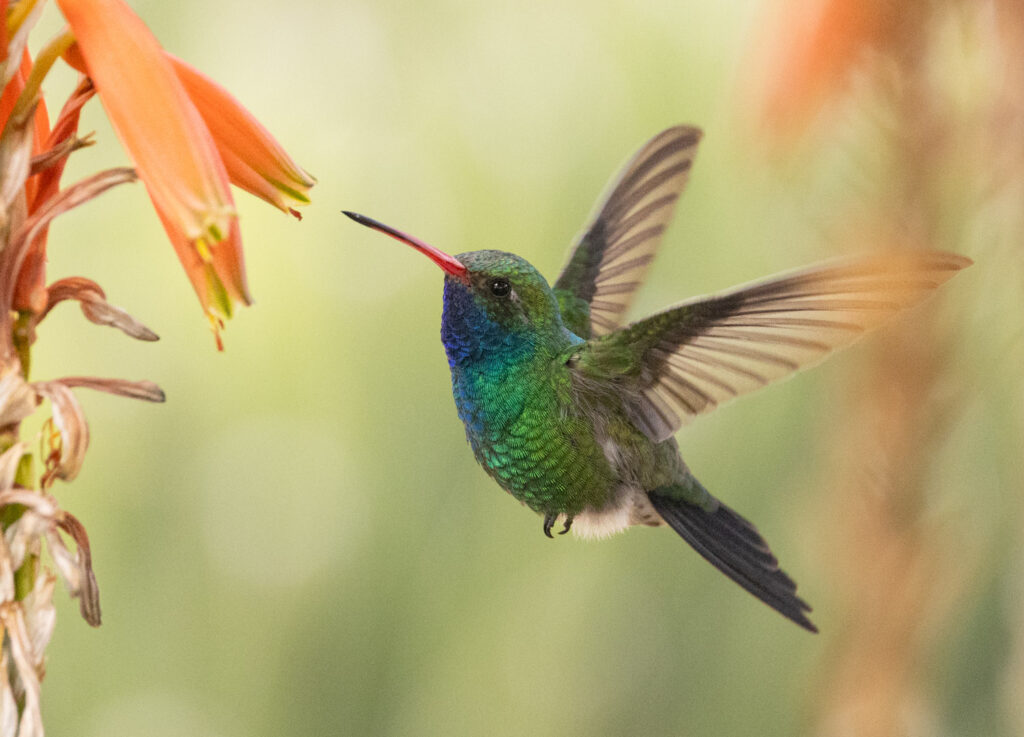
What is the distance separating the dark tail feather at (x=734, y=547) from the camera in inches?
58.6

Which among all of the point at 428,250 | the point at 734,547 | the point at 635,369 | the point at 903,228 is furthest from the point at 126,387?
the point at 903,228

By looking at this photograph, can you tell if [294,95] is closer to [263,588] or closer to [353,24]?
[353,24]

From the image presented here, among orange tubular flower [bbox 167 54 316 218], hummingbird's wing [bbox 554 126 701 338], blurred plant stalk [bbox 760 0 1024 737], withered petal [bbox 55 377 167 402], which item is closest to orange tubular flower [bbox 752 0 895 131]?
blurred plant stalk [bbox 760 0 1024 737]

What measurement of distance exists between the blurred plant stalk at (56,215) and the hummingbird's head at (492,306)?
40 cm

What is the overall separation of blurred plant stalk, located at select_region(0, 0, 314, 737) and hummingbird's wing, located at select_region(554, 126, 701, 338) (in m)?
0.84

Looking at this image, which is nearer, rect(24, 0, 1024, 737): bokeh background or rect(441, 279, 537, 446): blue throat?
rect(441, 279, 537, 446): blue throat

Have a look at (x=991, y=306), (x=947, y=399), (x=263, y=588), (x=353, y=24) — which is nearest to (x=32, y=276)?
(x=947, y=399)

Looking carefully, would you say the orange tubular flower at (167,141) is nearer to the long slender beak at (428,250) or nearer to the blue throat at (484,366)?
the long slender beak at (428,250)

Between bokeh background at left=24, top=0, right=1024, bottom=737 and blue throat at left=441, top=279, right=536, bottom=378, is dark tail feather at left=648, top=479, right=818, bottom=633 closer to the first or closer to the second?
blue throat at left=441, top=279, right=536, bottom=378

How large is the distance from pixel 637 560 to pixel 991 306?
1327 mm

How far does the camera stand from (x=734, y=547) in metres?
1.56

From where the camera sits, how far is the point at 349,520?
3.17 meters

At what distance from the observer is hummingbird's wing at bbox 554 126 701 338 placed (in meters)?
1.65

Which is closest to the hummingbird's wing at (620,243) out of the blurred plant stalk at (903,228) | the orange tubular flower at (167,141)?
the blurred plant stalk at (903,228)
